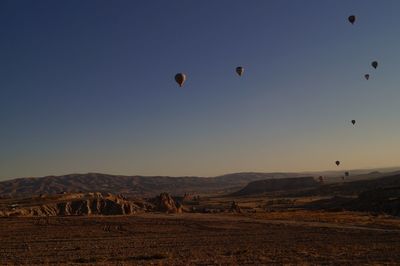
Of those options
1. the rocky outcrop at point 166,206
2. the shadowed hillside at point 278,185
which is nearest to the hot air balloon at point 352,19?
the rocky outcrop at point 166,206

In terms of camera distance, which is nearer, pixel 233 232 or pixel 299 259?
pixel 299 259

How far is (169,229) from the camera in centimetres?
3975

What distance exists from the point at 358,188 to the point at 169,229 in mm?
96169

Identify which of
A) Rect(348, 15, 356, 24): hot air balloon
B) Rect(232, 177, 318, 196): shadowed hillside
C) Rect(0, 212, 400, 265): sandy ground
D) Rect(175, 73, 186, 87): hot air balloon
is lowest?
Rect(0, 212, 400, 265): sandy ground

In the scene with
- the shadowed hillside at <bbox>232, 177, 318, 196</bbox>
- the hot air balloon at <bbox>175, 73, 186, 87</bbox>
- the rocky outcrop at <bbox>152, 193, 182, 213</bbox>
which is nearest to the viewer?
the hot air balloon at <bbox>175, 73, 186, 87</bbox>

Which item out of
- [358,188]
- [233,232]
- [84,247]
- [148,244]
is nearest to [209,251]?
[148,244]

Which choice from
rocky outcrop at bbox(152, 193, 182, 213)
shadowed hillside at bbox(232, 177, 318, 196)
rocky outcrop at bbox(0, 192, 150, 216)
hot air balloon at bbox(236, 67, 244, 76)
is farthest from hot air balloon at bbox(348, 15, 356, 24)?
shadowed hillside at bbox(232, 177, 318, 196)

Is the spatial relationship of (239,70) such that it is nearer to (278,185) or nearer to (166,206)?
(166,206)

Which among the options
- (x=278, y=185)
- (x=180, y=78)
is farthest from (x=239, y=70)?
(x=278, y=185)

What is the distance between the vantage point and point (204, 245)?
28.0m

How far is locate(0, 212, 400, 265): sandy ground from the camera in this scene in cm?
2164

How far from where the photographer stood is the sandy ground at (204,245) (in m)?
21.6

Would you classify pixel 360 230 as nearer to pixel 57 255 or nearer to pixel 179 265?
pixel 179 265

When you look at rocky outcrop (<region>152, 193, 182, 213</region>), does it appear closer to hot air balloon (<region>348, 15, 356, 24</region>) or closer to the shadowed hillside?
hot air balloon (<region>348, 15, 356, 24</region>)
